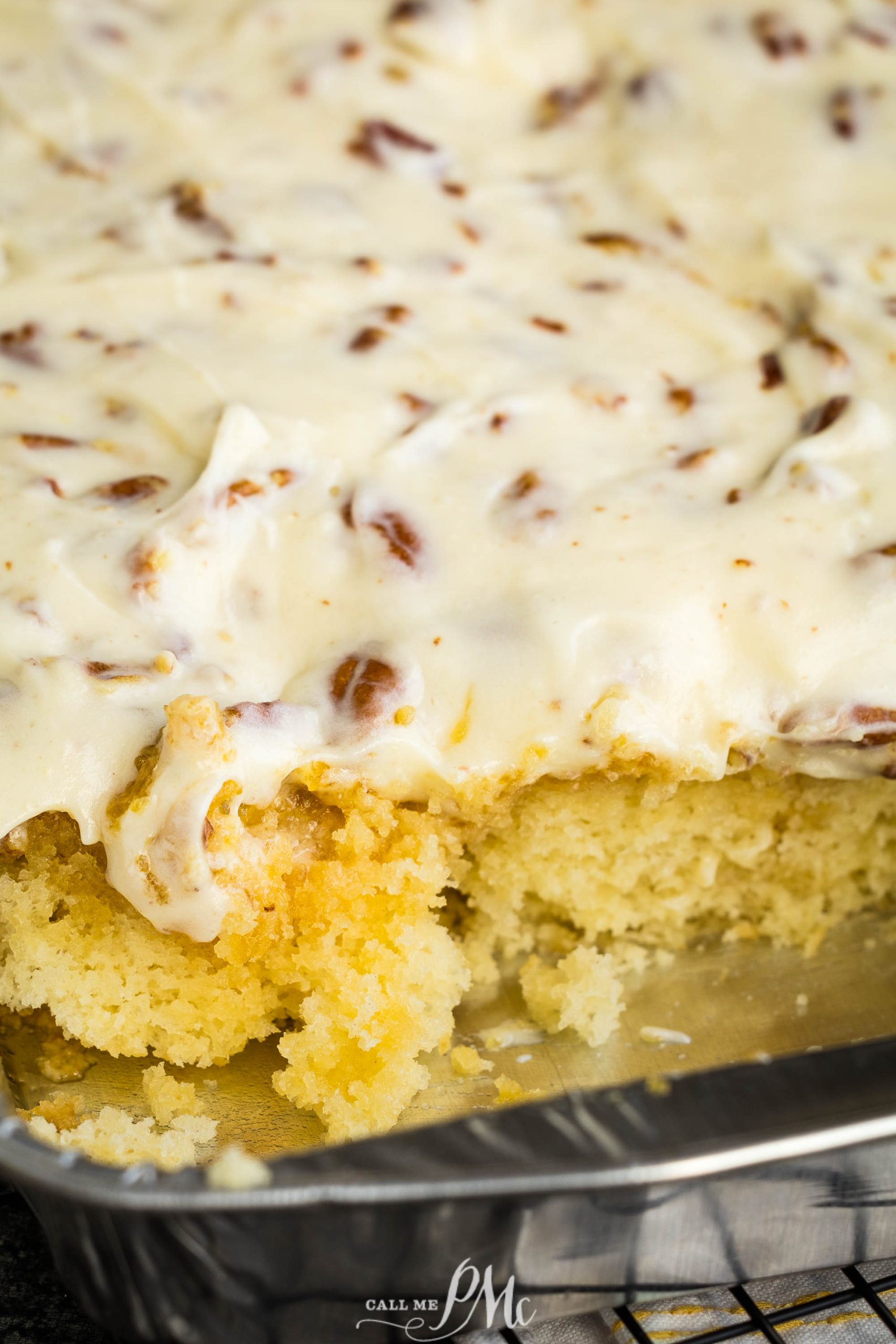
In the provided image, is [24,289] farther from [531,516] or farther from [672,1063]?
[672,1063]

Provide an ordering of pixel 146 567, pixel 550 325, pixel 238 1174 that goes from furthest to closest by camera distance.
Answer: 1. pixel 550 325
2. pixel 146 567
3. pixel 238 1174

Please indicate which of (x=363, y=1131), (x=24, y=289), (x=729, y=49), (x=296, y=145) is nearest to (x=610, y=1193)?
(x=363, y=1131)

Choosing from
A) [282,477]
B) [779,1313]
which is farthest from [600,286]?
[779,1313]

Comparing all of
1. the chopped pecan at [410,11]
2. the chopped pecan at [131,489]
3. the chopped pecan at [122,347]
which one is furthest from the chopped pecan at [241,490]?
the chopped pecan at [410,11]

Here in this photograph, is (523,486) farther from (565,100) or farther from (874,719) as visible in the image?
(565,100)

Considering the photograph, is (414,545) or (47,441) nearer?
(414,545)

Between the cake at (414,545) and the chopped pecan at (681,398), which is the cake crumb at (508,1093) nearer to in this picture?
the cake at (414,545)

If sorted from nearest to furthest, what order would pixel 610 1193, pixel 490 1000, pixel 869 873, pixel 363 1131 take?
pixel 610 1193, pixel 363 1131, pixel 490 1000, pixel 869 873
